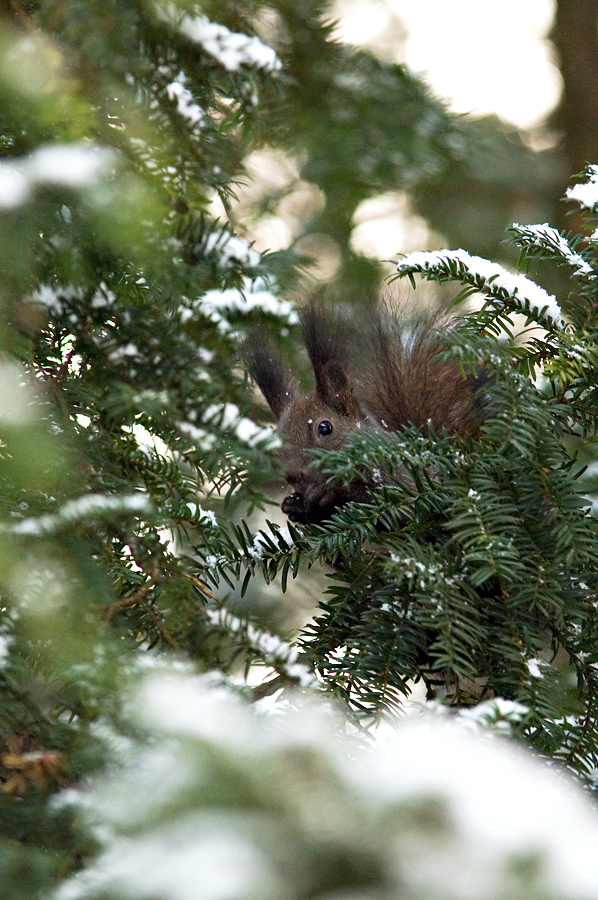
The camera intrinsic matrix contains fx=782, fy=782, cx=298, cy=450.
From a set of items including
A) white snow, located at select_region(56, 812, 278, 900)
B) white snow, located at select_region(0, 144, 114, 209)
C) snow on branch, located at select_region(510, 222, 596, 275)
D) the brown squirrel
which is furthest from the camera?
the brown squirrel

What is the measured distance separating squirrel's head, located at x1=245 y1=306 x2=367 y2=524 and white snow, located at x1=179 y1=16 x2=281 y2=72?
0.67m

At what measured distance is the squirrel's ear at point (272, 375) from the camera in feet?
4.66

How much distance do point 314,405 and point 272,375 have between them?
0.20m

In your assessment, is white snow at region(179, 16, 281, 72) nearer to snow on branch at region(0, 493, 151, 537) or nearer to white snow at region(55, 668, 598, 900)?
snow on branch at region(0, 493, 151, 537)

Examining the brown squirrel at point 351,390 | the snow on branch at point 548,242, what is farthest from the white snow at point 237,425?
the brown squirrel at point 351,390

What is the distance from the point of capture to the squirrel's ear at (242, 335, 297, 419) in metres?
1.42

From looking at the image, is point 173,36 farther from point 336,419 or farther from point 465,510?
point 336,419

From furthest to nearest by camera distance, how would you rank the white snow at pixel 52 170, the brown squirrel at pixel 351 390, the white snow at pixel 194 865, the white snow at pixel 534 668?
the brown squirrel at pixel 351 390 < the white snow at pixel 534 668 < the white snow at pixel 52 170 < the white snow at pixel 194 865

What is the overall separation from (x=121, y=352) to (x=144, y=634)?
25 centimetres

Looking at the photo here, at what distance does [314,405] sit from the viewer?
169 centimetres

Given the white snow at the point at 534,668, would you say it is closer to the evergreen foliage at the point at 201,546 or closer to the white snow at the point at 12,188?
the evergreen foliage at the point at 201,546

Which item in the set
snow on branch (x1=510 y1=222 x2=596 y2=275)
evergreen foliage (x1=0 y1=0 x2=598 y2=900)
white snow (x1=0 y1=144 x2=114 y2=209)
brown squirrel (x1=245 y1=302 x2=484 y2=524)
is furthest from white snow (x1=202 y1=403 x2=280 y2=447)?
brown squirrel (x1=245 y1=302 x2=484 y2=524)

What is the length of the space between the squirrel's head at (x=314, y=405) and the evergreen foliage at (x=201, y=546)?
21.0 inches

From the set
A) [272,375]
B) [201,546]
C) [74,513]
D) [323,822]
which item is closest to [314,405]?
[272,375]
